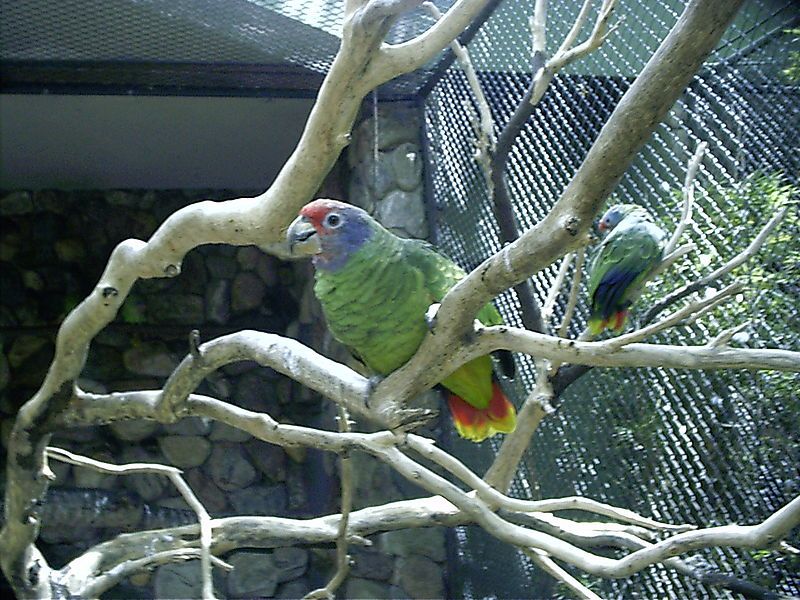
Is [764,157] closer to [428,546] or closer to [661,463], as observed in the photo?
[661,463]

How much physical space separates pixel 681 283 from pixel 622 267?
28 cm

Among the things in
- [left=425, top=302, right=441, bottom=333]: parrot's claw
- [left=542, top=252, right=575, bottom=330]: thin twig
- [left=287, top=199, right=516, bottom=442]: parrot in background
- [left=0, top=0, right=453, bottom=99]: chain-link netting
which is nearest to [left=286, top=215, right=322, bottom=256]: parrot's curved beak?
[left=287, top=199, right=516, bottom=442]: parrot in background

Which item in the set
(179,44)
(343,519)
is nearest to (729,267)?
(343,519)

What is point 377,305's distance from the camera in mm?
1341

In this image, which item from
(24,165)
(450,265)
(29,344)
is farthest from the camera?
(29,344)

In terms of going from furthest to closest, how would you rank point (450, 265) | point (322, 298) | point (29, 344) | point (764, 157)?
point (29, 344), point (764, 157), point (450, 265), point (322, 298)

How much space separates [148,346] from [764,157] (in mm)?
2888

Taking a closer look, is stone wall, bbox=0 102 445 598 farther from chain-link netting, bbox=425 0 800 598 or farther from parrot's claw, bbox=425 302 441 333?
parrot's claw, bbox=425 302 441 333

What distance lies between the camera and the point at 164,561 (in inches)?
70.6

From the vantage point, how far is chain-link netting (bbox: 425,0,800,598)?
1.61 m

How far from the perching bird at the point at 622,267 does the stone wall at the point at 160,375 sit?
1667 millimetres

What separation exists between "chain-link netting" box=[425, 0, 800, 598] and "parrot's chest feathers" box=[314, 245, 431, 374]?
2.48 feet

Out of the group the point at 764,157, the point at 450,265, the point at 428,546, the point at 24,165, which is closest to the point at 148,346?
the point at 24,165

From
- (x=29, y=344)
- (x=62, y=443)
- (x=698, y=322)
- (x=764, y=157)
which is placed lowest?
(x=62, y=443)
